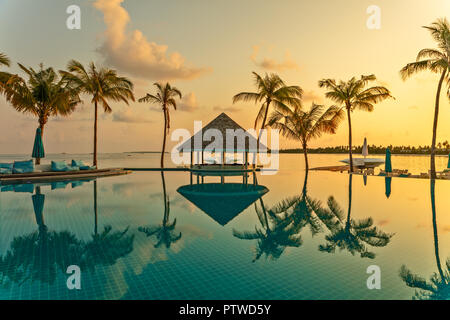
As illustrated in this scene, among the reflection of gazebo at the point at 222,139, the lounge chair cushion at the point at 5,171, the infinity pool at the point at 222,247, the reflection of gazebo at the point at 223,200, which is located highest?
the reflection of gazebo at the point at 222,139

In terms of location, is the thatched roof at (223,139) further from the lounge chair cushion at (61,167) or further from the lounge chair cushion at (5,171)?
the lounge chair cushion at (5,171)

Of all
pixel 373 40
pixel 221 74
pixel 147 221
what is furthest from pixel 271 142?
pixel 147 221

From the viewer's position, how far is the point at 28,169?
45.6 ft

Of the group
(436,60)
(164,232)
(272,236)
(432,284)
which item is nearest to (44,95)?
(164,232)

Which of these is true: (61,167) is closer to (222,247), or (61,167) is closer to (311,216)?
(222,247)

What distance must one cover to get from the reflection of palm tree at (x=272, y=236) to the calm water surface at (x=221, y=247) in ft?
0.08

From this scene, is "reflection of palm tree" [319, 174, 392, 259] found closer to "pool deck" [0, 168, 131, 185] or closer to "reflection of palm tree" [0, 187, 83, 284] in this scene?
"reflection of palm tree" [0, 187, 83, 284]

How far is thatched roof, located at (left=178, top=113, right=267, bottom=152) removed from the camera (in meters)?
17.2

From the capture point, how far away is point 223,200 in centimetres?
962

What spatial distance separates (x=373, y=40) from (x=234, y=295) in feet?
60.7

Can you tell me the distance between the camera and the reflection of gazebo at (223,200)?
24.8ft

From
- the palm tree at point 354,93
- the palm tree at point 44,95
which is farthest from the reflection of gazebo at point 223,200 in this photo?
the palm tree at point 44,95
